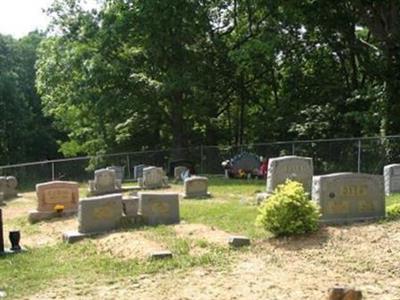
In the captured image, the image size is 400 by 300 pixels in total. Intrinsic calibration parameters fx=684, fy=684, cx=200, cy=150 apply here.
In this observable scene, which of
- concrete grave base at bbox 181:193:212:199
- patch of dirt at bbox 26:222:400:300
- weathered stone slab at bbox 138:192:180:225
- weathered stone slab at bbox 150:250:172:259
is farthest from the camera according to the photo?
concrete grave base at bbox 181:193:212:199

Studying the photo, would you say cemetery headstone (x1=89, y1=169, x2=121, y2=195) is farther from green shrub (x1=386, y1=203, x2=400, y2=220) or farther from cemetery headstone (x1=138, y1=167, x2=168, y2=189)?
green shrub (x1=386, y1=203, x2=400, y2=220)

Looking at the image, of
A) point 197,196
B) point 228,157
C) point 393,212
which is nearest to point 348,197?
point 393,212

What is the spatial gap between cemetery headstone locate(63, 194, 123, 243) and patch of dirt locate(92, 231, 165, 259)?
18.0 inches

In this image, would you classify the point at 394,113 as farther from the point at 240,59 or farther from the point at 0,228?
the point at 0,228

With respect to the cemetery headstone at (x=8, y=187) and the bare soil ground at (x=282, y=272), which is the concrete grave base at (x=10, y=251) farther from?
the cemetery headstone at (x=8, y=187)

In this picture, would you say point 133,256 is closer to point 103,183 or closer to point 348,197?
point 348,197

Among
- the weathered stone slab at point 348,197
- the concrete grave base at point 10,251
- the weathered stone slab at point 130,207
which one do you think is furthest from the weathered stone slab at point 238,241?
the concrete grave base at point 10,251

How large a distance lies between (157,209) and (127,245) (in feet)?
7.85

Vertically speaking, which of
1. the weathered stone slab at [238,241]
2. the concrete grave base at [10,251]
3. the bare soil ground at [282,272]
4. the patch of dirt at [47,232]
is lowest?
the patch of dirt at [47,232]

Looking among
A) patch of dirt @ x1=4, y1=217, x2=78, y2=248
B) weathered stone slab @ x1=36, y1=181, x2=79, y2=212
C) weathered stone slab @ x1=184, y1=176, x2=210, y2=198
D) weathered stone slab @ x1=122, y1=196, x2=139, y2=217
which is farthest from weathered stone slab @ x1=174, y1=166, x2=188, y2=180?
weathered stone slab @ x1=122, y1=196, x2=139, y2=217

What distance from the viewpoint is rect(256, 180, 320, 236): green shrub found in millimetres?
11203

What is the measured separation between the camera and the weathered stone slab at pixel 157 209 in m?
13.9

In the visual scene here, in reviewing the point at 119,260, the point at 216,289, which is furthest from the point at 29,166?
the point at 216,289

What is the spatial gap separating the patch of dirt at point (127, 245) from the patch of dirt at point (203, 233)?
29.5 inches
